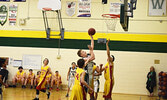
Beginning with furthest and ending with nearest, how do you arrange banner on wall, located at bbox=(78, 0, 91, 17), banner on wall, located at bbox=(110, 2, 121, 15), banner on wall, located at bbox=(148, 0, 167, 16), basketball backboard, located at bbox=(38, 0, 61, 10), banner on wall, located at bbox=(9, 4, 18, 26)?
banner on wall, located at bbox=(9, 4, 18, 26) → banner on wall, located at bbox=(78, 0, 91, 17) → banner on wall, located at bbox=(110, 2, 121, 15) → banner on wall, located at bbox=(148, 0, 167, 16) → basketball backboard, located at bbox=(38, 0, 61, 10)

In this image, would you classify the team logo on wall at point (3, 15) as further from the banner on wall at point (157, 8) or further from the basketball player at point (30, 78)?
the banner on wall at point (157, 8)

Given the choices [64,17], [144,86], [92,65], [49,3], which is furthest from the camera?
[64,17]

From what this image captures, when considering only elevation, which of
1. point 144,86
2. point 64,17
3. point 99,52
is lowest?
point 144,86

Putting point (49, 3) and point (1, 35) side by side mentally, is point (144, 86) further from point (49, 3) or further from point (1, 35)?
point (1, 35)

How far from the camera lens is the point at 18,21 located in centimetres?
1648

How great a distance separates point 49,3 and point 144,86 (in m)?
7.54

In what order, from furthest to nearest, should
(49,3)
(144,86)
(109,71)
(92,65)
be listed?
(144,86)
(49,3)
(109,71)
(92,65)

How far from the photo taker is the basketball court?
14984 millimetres

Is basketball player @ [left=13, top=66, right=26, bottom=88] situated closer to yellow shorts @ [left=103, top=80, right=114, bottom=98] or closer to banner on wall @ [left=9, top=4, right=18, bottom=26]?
banner on wall @ [left=9, top=4, right=18, bottom=26]

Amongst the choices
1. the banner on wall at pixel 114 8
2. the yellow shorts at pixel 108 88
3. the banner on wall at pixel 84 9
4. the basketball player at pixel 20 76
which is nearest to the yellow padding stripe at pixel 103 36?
the banner on wall at pixel 84 9

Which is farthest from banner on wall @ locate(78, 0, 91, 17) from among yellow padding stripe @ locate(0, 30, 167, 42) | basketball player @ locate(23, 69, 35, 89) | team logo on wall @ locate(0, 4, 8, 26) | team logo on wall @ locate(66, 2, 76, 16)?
team logo on wall @ locate(0, 4, 8, 26)

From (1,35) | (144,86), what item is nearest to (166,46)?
(144,86)

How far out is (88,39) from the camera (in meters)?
15.7

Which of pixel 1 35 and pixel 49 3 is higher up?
pixel 49 3
